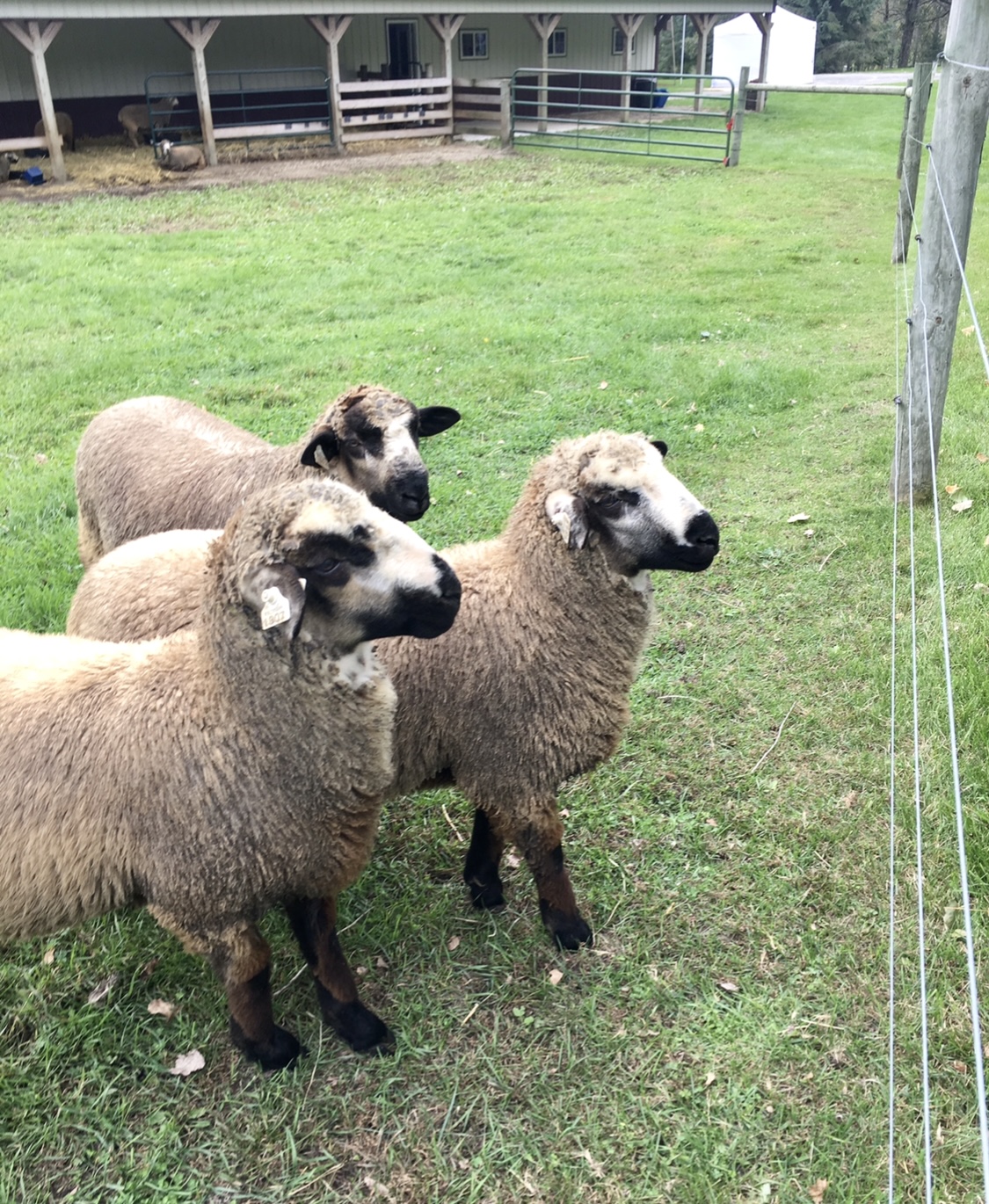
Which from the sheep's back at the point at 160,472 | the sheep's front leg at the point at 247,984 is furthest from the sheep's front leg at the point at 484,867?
the sheep's back at the point at 160,472

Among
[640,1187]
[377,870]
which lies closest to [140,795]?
[377,870]

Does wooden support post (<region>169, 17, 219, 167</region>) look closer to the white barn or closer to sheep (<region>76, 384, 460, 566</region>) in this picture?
the white barn

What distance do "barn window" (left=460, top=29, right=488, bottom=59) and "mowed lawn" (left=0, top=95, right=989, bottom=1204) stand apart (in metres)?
21.0

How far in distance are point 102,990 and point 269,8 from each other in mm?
19708

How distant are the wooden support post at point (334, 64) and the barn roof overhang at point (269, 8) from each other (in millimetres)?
193

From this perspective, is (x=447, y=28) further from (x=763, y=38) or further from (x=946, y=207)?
(x=946, y=207)

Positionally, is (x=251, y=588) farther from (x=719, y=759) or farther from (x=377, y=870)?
(x=719, y=759)

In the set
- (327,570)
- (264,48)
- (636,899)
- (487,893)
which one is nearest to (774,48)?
(264,48)

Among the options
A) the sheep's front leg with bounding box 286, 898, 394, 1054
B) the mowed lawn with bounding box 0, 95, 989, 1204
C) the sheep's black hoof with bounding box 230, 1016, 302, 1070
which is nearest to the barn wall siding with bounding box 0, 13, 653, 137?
the mowed lawn with bounding box 0, 95, 989, 1204

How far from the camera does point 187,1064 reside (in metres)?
2.83

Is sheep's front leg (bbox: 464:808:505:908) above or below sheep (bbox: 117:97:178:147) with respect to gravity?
below

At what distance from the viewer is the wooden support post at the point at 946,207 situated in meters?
4.63

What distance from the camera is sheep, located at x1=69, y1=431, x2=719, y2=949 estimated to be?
3.07 meters

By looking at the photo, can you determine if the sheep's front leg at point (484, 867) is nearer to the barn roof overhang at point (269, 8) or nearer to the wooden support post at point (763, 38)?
the barn roof overhang at point (269, 8)
